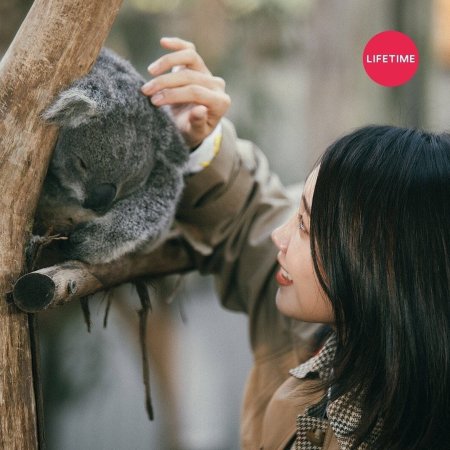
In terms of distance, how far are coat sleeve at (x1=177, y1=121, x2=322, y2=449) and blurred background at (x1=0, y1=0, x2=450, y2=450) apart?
1.23m

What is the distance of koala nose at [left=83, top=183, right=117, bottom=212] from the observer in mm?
1509

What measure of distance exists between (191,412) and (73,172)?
283 centimetres

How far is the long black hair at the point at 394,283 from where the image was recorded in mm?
1147

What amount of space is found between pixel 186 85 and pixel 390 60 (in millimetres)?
466

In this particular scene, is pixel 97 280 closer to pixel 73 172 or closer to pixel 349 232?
pixel 73 172

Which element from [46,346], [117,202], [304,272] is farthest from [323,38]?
[304,272]

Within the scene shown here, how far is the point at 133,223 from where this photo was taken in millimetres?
1541

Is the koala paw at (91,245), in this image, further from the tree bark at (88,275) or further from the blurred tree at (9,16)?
the blurred tree at (9,16)

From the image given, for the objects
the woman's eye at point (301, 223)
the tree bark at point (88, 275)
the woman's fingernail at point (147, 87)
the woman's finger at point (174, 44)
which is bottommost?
the tree bark at point (88, 275)

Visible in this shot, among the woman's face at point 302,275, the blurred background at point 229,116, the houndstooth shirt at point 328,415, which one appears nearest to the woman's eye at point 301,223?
the woman's face at point 302,275

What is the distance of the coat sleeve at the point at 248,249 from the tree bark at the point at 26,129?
0.54 metres

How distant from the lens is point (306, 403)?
1.35 m

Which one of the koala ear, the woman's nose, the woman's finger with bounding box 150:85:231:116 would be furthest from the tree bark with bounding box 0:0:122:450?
the woman's nose

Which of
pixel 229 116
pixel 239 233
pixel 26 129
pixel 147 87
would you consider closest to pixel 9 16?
pixel 147 87
